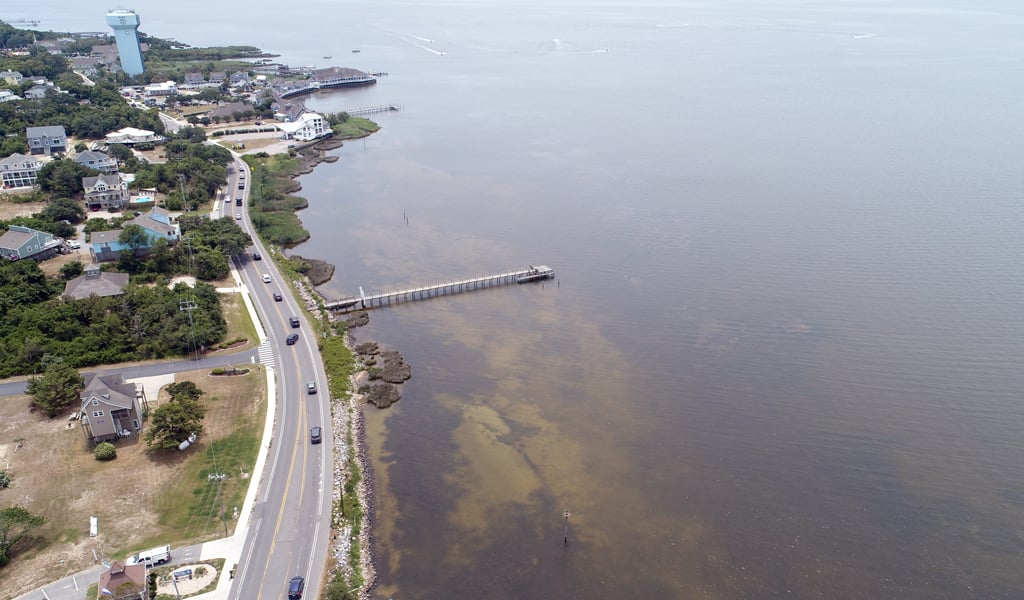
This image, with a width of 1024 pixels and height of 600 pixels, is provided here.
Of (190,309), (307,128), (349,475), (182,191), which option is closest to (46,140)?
(182,191)

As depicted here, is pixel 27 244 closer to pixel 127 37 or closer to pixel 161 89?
pixel 161 89

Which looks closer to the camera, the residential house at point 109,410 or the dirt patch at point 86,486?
the dirt patch at point 86,486

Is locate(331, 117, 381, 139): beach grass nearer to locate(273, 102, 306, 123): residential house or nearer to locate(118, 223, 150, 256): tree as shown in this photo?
Result: locate(273, 102, 306, 123): residential house

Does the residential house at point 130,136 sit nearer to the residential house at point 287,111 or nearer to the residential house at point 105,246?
the residential house at point 287,111

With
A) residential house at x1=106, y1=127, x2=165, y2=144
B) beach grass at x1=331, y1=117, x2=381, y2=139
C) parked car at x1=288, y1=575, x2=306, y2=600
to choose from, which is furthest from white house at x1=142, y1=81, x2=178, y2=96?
parked car at x1=288, y1=575, x2=306, y2=600

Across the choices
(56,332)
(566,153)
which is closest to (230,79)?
(566,153)

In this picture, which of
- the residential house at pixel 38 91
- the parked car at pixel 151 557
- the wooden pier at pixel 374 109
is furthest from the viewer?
the wooden pier at pixel 374 109

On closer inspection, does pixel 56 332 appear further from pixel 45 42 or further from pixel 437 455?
pixel 45 42

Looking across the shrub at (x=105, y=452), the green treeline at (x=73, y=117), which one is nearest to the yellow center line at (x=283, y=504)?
the shrub at (x=105, y=452)
